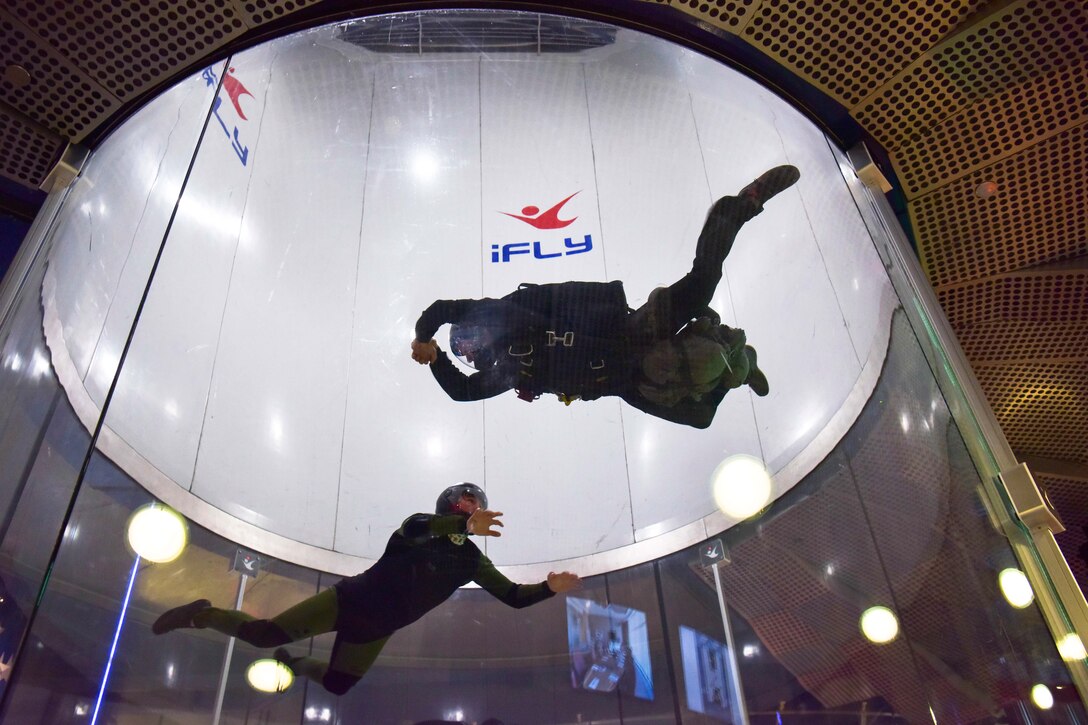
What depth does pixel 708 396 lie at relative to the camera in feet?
10.5

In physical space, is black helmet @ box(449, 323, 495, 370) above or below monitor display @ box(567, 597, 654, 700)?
above

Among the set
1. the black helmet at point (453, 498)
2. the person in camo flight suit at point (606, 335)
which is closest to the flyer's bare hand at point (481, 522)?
the black helmet at point (453, 498)

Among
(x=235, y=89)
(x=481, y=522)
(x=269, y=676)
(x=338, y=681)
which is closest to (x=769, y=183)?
(x=481, y=522)

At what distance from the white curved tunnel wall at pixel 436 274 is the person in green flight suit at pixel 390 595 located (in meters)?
0.17

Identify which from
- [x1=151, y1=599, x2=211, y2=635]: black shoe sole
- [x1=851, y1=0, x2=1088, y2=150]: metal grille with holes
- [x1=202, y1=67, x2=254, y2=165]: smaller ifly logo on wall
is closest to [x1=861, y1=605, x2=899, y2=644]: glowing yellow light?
[x1=851, y1=0, x2=1088, y2=150]: metal grille with holes

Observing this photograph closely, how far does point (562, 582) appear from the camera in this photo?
287 centimetres

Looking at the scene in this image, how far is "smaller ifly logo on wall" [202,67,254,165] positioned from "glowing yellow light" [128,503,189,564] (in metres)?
1.57

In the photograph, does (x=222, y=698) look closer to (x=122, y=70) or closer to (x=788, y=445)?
(x=122, y=70)

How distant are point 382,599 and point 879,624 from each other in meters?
1.88

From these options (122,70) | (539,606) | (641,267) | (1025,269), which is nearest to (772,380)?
(641,267)

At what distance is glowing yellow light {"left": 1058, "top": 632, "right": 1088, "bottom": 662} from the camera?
1526 millimetres

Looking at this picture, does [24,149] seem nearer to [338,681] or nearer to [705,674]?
[338,681]

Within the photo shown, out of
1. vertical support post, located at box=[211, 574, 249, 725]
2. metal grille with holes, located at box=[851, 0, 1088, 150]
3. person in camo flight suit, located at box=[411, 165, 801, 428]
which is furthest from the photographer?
person in camo flight suit, located at box=[411, 165, 801, 428]

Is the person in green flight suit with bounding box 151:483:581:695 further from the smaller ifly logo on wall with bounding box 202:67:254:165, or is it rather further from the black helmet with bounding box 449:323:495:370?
the smaller ifly logo on wall with bounding box 202:67:254:165
